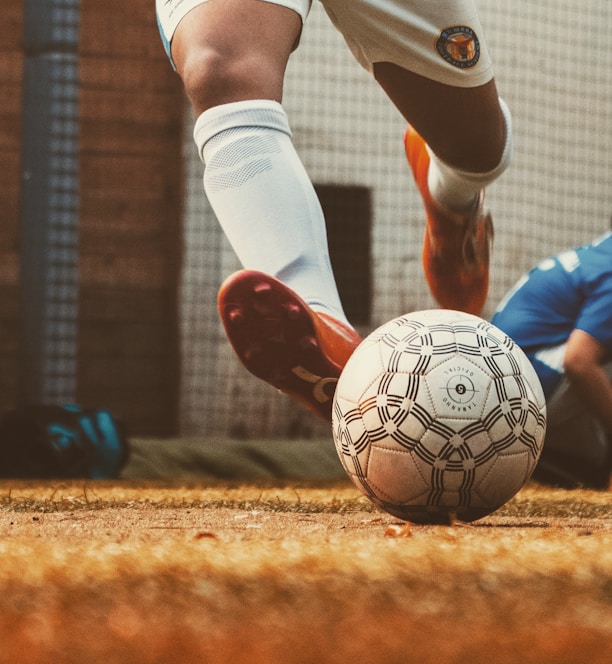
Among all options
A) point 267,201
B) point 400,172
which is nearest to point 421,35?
point 267,201

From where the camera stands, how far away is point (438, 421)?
1731 mm

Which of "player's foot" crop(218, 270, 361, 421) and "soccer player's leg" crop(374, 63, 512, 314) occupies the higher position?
"soccer player's leg" crop(374, 63, 512, 314)

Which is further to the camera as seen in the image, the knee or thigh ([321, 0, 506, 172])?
thigh ([321, 0, 506, 172])

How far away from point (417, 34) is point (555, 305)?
1.69m

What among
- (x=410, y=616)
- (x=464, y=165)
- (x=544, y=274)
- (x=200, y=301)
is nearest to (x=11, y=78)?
(x=200, y=301)

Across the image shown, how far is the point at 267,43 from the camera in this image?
→ 2.11 metres

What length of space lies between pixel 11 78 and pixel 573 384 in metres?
4.03

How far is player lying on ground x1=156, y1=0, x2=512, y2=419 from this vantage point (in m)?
1.95

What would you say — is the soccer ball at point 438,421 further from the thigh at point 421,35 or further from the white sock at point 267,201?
the thigh at point 421,35

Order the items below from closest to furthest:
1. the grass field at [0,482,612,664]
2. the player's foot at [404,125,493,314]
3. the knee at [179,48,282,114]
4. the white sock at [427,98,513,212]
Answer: the grass field at [0,482,612,664], the knee at [179,48,282,114], the white sock at [427,98,513,212], the player's foot at [404,125,493,314]

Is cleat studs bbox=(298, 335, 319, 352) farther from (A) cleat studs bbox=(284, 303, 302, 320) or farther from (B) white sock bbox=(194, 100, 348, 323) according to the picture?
(B) white sock bbox=(194, 100, 348, 323)

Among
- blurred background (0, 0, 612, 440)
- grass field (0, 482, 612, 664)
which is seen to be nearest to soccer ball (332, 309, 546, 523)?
grass field (0, 482, 612, 664)

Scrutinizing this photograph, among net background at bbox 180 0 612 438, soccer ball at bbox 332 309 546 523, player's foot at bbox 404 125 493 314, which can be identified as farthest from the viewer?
net background at bbox 180 0 612 438

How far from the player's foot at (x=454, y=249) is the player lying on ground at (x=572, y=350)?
638 millimetres
